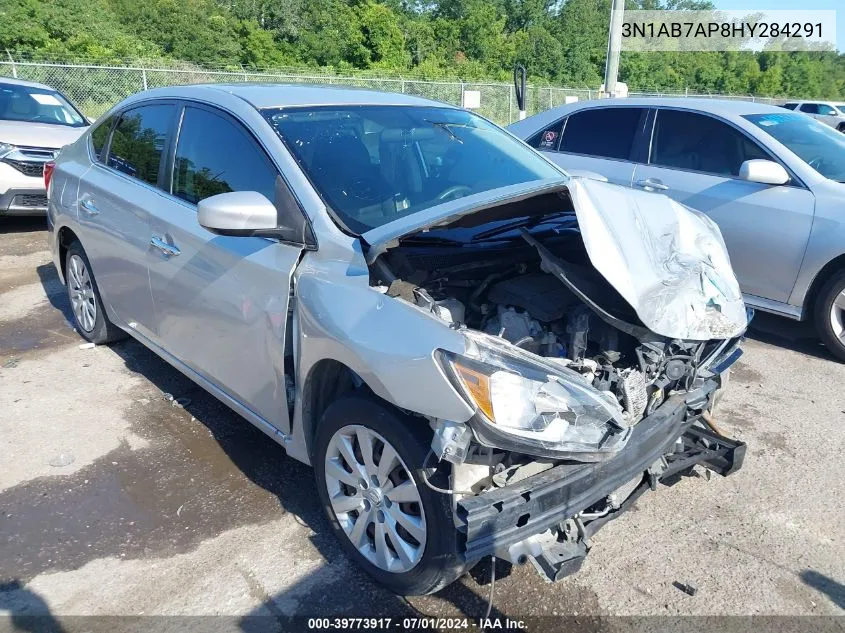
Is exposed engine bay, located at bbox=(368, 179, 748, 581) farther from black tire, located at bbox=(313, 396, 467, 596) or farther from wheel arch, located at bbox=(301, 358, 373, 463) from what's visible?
wheel arch, located at bbox=(301, 358, 373, 463)

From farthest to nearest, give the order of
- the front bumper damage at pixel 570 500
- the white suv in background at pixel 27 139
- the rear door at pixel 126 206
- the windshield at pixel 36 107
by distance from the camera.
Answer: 1. the windshield at pixel 36 107
2. the white suv in background at pixel 27 139
3. the rear door at pixel 126 206
4. the front bumper damage at pixel 570 500

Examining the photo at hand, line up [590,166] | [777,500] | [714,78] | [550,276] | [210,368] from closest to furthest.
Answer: [550,276] → [777,500] → [210,368] → [590,166] → [714,78]

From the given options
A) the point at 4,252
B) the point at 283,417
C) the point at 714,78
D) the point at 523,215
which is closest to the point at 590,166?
the point at 523,215

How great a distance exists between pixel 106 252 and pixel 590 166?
13.5 ft

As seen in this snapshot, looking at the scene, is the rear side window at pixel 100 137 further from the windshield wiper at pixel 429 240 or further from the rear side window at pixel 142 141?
the windshield wiper at pixel 429 240

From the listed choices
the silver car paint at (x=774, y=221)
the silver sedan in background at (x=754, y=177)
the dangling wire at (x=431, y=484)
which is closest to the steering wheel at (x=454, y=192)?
the dangling wire at (x=431, y=484)

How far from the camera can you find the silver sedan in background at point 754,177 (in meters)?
4.71

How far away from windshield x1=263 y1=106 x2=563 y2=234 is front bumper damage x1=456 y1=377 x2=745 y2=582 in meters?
1.24

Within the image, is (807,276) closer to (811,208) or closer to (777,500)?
(811,208)

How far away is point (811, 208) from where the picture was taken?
471 centimetres

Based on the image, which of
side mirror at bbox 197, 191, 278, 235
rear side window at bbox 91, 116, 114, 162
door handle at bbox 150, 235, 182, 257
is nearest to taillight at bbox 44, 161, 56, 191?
rear side window at bbox 91, 116, 114, 162

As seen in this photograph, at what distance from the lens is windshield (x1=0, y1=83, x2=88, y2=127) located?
8.95 m

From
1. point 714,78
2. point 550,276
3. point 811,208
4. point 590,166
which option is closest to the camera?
point 550,276

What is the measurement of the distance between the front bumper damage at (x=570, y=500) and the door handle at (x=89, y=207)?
3.31 metres
